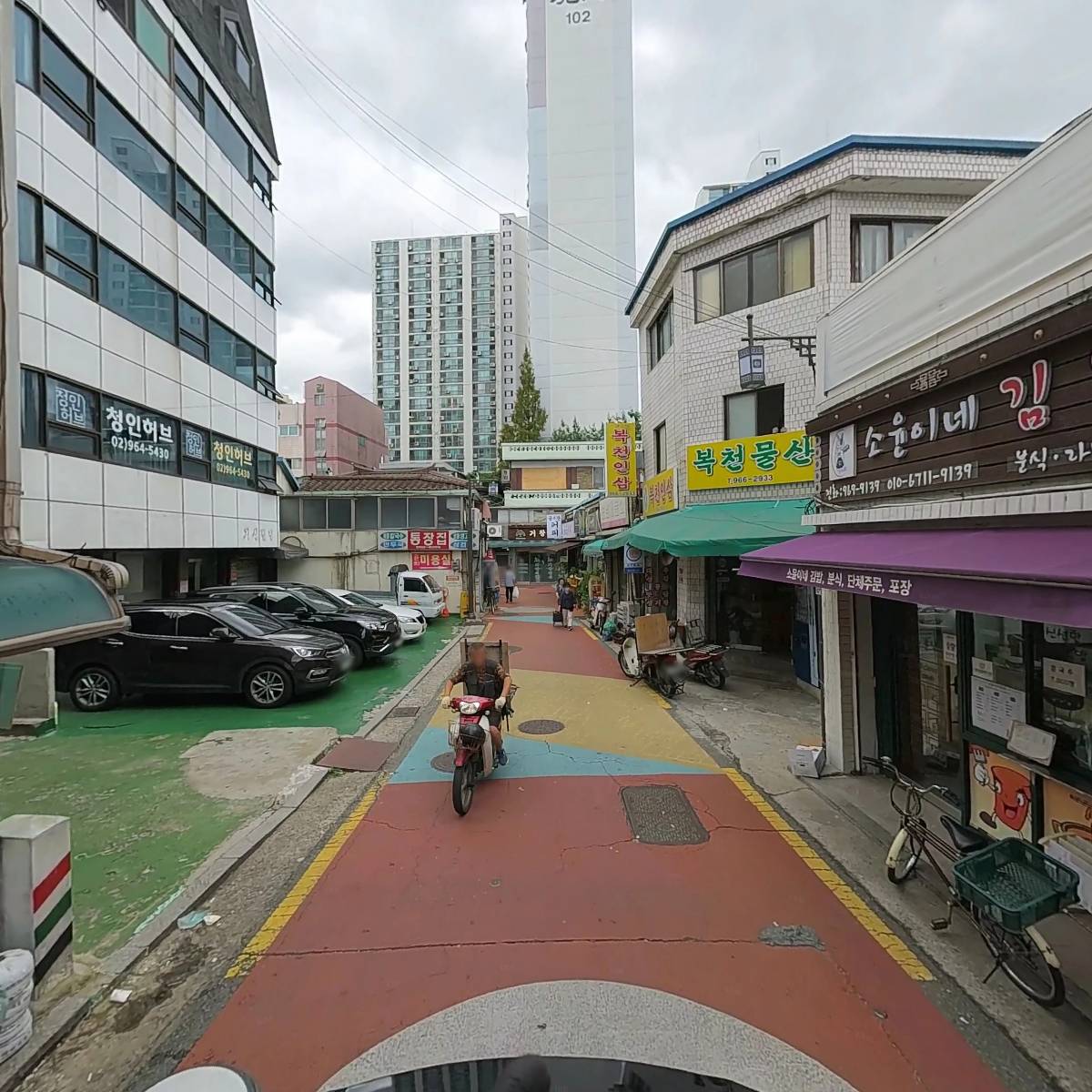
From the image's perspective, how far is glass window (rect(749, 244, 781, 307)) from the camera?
11734 mm

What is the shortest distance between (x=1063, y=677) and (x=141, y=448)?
48.4 ft

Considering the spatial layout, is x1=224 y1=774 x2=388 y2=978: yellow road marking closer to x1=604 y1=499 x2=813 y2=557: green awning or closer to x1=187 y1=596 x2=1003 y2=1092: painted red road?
x1=187 y1=596 x2=1003 y2=1092: painted red road

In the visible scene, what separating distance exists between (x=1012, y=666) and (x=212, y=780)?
7.36 m

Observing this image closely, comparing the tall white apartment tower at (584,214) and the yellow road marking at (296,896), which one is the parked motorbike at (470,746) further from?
the tall white apartment tower at (584,214)

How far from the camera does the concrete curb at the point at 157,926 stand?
9.47ft

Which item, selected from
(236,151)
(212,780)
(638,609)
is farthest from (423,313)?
(212,780)

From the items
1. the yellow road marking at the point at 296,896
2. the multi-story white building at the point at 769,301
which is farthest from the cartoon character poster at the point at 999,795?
the multi-story white building at the point at 769,301

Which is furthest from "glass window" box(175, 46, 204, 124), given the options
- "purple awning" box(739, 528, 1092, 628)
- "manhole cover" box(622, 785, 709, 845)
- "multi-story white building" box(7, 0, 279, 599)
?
"manhole cover" box(622, 785, 709, 845)

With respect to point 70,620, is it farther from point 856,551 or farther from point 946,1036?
point 856,551

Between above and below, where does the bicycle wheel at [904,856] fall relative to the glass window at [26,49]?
below

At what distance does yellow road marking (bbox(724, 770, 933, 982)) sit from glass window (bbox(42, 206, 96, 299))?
42.8 feet

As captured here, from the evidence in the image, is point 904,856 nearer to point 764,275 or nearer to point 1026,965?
point 1026,965

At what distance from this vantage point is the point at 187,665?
377 inches

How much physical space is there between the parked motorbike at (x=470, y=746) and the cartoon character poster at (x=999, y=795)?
407cm
